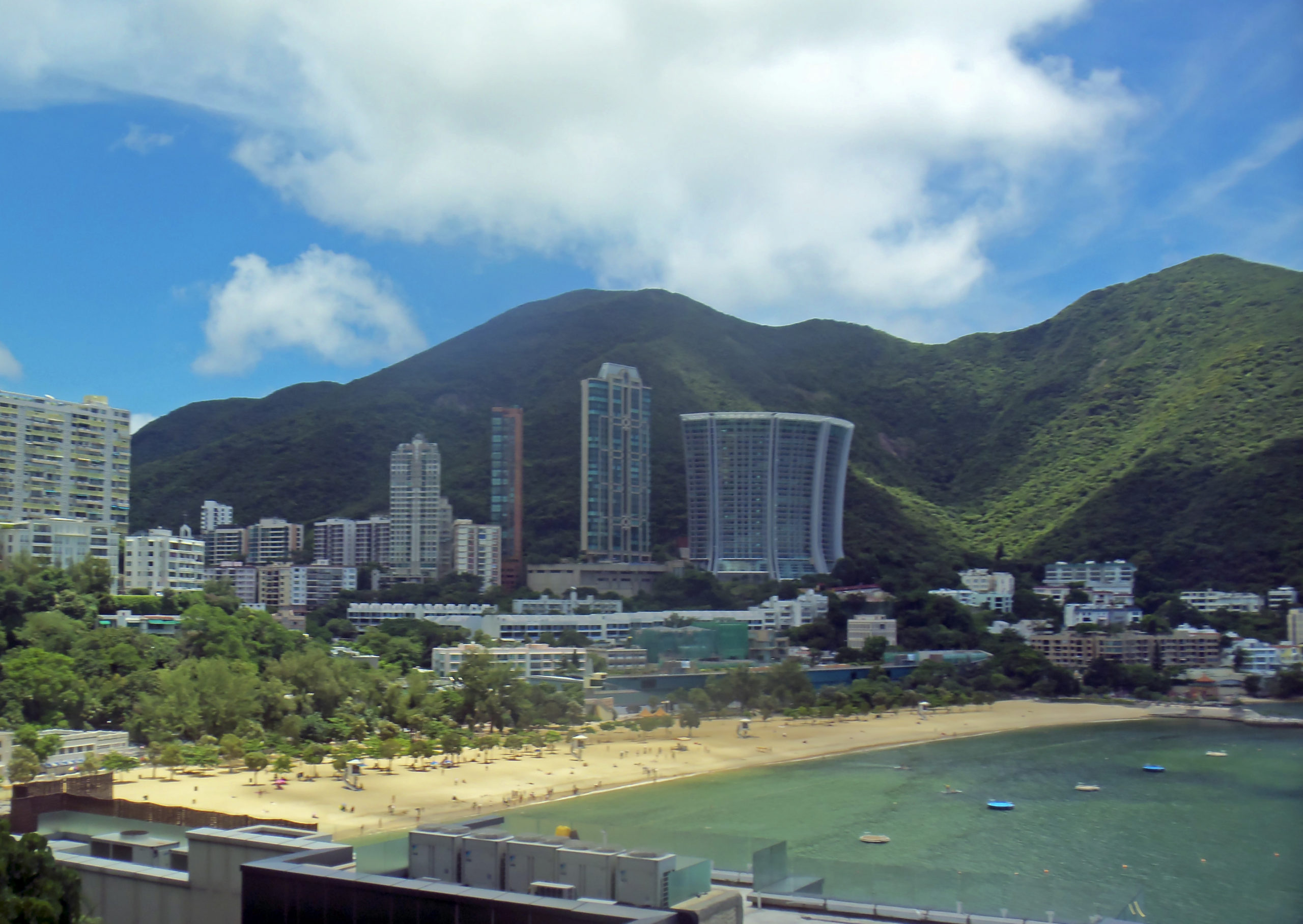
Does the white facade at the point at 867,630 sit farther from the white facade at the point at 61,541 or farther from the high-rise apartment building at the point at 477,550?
the white facade at the point at 61,541

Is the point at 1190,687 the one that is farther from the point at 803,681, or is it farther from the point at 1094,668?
the point at 803,681

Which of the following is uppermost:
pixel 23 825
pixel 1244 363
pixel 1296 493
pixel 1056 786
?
pixel 1244 363

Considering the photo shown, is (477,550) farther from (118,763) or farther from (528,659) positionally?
(118,763)

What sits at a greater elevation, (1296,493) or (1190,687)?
(1296,493)

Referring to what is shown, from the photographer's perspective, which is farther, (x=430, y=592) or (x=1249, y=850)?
(x=430, y=592)

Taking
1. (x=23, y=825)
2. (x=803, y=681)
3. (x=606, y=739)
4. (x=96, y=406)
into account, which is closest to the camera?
(x=23, y=825)

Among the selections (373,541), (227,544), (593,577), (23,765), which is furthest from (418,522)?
(23,765)

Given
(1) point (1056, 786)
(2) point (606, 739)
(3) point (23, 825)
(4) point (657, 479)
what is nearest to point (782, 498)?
(4) point (657, 479)
